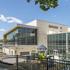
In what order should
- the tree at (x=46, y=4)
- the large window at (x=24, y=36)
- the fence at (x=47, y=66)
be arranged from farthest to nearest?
1. the large window at (x=24, y=36)
2. the fence at (x=47, y=66)
3. the tree at (x=46, y=4)

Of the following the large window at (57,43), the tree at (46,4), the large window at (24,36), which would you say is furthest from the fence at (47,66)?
the large window at (24,36)

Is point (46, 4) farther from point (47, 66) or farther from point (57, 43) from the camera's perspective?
point (57, 43)

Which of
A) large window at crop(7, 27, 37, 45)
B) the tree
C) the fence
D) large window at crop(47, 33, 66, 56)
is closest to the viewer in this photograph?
the tree

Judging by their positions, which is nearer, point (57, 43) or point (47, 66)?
point (47, 66)

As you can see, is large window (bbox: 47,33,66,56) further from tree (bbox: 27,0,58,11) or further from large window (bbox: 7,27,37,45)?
tree (bbox: 27,0,58,11)

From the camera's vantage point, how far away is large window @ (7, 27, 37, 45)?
3750 centimetres

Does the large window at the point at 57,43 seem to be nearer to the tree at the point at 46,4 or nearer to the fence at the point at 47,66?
the fence at the point at 47,66

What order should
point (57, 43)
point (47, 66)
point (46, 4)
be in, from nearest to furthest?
point (46, 4)
point (47, 66)
point (57, 43)

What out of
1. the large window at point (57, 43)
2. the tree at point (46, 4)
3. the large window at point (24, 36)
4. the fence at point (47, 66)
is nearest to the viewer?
the tree at point (46, 4)

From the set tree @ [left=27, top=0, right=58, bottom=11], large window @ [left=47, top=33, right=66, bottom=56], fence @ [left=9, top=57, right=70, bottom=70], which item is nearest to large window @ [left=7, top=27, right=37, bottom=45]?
large window @ [left=47, top=33, right=66, bottom=56]

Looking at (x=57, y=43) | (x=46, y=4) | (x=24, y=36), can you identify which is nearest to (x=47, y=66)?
(x=46, y=4)

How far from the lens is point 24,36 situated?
37750mm

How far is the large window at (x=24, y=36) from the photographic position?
37500 millimetres

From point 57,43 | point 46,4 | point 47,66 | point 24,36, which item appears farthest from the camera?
point 24,36
